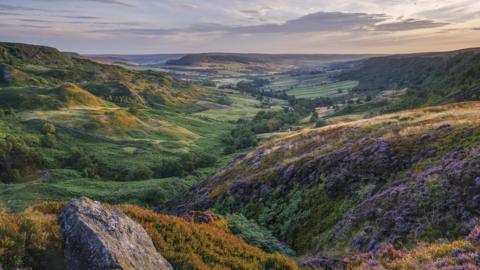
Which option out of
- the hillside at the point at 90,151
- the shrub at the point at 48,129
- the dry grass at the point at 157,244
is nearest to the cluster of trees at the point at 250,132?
the hillside at the point at 90,151

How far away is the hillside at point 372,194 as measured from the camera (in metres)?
16.1

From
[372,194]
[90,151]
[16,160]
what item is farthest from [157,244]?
[90,151]

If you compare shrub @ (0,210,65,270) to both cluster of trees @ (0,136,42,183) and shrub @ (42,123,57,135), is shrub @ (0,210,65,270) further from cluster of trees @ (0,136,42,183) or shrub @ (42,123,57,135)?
shrub @ (42,123,57,135)

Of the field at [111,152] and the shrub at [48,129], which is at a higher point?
the shrub at [48,129]

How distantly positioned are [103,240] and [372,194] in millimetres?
15336

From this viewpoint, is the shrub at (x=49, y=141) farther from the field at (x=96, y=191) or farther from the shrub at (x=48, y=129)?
the field at (x=96, y=191)

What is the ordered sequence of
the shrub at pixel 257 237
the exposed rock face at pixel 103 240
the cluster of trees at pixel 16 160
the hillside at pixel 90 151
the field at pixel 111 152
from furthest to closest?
the cluster of trees at pixel 16 160 < the hillside at pixel 90 151 < the field at pixel 111 152 < the shrub at pixel 257 237 < the exposed rock face at pixel 103 240

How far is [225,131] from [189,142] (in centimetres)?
3470

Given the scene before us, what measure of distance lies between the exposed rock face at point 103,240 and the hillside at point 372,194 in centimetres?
846

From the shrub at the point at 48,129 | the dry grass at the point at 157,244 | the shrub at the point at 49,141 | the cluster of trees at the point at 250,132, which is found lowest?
the cluster of trees at the point at 250,132

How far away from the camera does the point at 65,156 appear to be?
11944 centimetres

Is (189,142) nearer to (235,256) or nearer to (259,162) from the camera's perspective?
(259,162)

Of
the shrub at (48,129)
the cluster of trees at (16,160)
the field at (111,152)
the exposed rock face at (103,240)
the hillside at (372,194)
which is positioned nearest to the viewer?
the exposed rock face at (103,240)

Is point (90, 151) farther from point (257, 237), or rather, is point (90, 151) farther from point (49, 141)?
point (257, 237)
